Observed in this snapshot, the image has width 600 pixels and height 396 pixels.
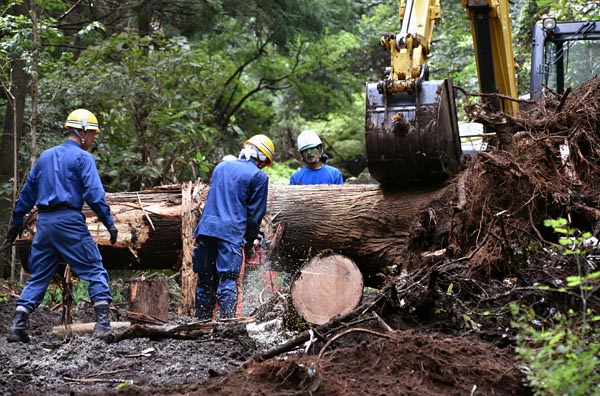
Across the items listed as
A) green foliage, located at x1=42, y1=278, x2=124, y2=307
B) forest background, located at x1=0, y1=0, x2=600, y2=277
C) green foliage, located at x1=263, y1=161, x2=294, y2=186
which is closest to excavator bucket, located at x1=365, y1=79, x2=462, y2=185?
forest background, located at x1=0, y1=0, x2=600, y2=277

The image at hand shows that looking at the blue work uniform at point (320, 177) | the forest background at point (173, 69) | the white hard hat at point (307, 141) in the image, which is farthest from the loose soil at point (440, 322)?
the forest background at point (173, 69)

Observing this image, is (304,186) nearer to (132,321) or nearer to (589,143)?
(132,321)

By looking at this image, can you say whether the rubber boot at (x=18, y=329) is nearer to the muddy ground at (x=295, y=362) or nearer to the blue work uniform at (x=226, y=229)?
the muddy ground at (x=295, y=362)

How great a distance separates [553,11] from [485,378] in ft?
35.6

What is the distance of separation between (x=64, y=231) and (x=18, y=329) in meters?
0.93

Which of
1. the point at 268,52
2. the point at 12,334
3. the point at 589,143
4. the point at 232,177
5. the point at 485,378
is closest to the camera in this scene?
the point at 485,378

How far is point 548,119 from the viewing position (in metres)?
6.31

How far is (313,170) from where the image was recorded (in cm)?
932

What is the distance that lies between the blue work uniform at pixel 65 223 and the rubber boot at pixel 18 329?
0.25 feet

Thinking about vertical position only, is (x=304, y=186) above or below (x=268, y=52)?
below

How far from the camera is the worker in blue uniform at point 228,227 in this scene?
7.56 meters

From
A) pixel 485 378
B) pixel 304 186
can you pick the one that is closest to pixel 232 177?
pixel 304 186

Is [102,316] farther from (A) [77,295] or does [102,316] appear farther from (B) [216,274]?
(A) [77,295]

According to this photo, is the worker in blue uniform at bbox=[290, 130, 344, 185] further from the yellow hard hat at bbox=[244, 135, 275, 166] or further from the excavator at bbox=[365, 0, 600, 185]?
the excavator at bbox=[365, 0, 600, 185]
